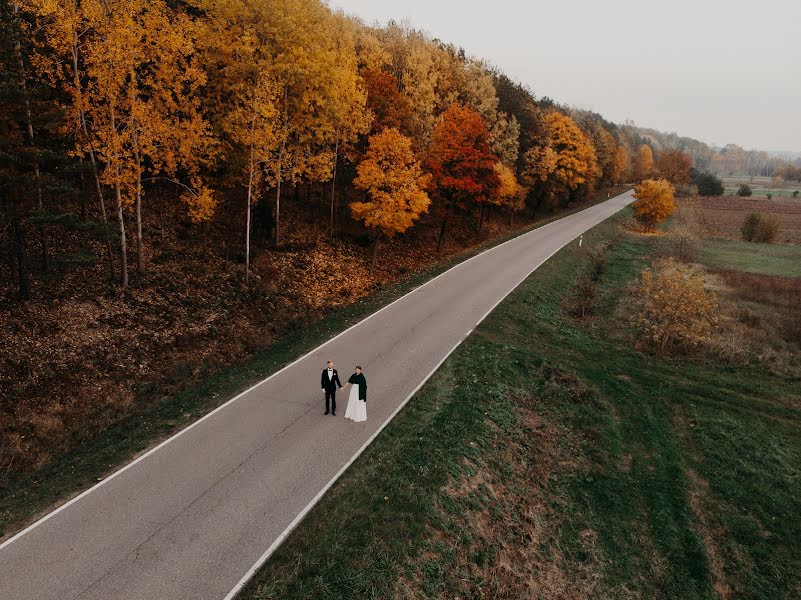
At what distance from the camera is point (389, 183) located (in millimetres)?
27875

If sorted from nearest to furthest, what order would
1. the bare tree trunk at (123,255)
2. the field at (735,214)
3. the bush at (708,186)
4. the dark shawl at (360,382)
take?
1. the dark shawl at (360,382)
2. the bare tree trunk at (123,255)
3. the field at (735,214)
4. the bush at (708,186)

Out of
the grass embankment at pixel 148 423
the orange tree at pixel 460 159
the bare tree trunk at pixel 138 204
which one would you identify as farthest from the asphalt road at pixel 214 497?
the orange tree at pixel 460 159

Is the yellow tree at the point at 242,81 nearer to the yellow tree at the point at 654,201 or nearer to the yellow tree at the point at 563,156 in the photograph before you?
the yellow tree at the point at 563,156

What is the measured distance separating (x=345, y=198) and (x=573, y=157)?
1362 inches

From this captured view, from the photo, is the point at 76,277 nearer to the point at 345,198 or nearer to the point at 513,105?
the point at 345,198

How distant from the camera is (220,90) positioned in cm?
2166

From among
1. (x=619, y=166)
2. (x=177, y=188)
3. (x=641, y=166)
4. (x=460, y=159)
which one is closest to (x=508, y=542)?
(x=177, y=188)

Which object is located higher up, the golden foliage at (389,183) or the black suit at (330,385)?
the golden foliage at (389,183)

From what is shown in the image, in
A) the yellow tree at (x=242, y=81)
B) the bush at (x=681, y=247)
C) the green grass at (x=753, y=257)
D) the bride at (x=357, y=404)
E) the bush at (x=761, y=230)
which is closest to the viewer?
the bride at (x=357, y=404)

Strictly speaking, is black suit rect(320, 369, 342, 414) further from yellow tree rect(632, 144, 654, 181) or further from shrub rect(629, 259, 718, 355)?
yellow tree rect(632, 144, 654, 181)

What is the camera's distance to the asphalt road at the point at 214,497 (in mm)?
8234

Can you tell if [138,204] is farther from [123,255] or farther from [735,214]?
[735,214]

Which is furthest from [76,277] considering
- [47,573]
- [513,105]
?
[513,105]

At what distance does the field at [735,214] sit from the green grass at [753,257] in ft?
20.6
